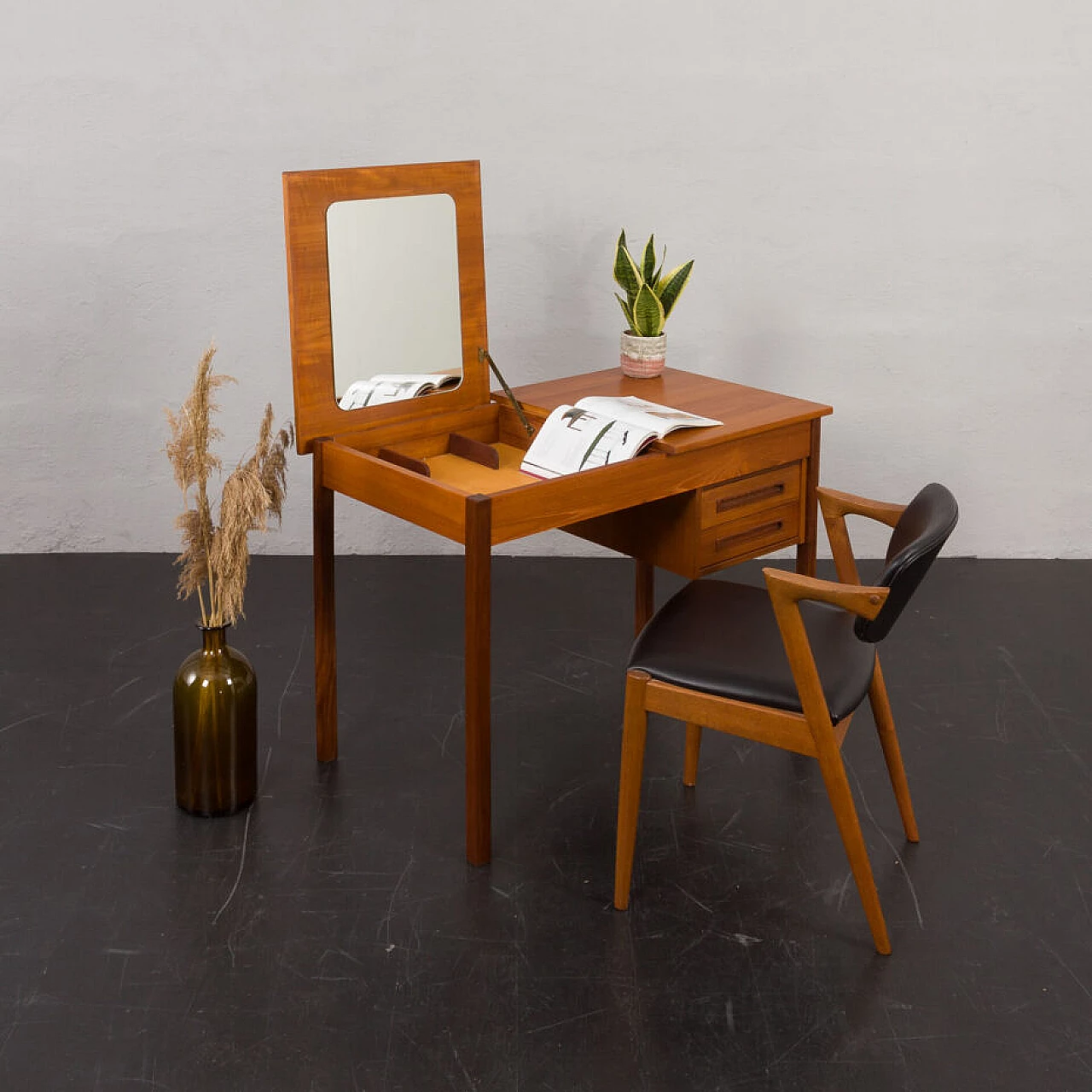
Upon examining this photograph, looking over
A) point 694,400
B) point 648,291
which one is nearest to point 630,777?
point 694,400

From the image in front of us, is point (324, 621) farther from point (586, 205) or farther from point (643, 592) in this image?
point (586, 205)

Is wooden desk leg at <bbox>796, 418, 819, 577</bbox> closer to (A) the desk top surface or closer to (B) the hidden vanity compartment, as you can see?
(A) the desk top surface

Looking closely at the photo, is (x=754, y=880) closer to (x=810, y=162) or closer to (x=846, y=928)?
(x=846, y=928)

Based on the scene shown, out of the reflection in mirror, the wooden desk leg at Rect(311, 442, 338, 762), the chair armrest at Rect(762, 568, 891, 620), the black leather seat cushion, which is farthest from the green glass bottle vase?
the chair armrest at Rect(762, 568, 891, 620)

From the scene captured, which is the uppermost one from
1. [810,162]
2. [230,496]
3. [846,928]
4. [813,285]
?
[810,162]

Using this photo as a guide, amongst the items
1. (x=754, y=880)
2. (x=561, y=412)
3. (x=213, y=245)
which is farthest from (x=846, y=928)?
(x=213, y=245)

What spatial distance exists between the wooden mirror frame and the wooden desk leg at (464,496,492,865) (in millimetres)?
472

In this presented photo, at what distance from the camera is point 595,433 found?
2.81 m

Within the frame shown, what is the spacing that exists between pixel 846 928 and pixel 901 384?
2.25 meters

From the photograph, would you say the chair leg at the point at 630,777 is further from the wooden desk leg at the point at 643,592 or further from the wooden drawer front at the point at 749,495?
the wooden desk leg at the point at 643,592

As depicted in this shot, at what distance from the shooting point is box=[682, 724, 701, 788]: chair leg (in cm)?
298

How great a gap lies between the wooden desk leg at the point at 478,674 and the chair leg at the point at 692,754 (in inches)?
19.9

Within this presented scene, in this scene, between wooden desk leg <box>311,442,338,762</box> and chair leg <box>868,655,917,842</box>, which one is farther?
wooden desk leg <box>311,442,338,762</box>

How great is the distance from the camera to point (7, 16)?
3.96 metres
